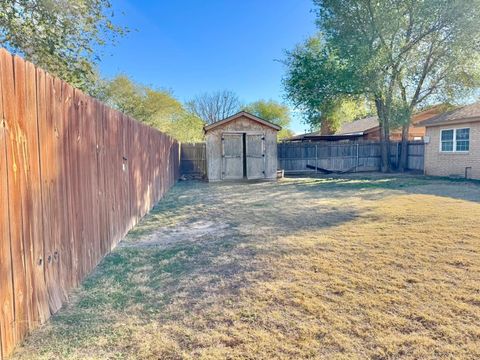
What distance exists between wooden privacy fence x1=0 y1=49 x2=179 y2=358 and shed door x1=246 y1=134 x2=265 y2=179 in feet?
30.9

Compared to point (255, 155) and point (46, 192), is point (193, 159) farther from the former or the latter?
point (46, 192)

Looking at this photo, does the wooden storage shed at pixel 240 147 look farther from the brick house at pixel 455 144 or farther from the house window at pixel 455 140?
the house window at pixel 455 140

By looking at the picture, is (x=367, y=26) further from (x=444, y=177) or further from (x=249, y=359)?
(x=249, y=359)

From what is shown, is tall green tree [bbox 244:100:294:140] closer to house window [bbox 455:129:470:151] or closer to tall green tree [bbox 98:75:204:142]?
tall green tree [bbox 98:75:204:142]

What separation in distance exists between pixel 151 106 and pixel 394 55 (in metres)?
16.4

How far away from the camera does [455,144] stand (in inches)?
533

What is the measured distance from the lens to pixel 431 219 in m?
5.75

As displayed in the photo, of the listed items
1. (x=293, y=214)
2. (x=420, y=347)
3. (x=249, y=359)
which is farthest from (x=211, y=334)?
(x=293, y=214)

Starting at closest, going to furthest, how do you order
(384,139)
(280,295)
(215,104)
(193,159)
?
(280,295)
(193,159)
(384,139)
(215,104)

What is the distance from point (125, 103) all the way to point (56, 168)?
68.1 feet

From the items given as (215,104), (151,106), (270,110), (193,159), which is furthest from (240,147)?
(270,110)

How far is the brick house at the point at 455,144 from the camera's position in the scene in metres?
12.6

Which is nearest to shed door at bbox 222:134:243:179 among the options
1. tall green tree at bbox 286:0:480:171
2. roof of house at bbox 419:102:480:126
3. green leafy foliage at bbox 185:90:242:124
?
tall green tree at bbox 286:0:480:171

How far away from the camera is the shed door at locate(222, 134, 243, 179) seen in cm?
1320
